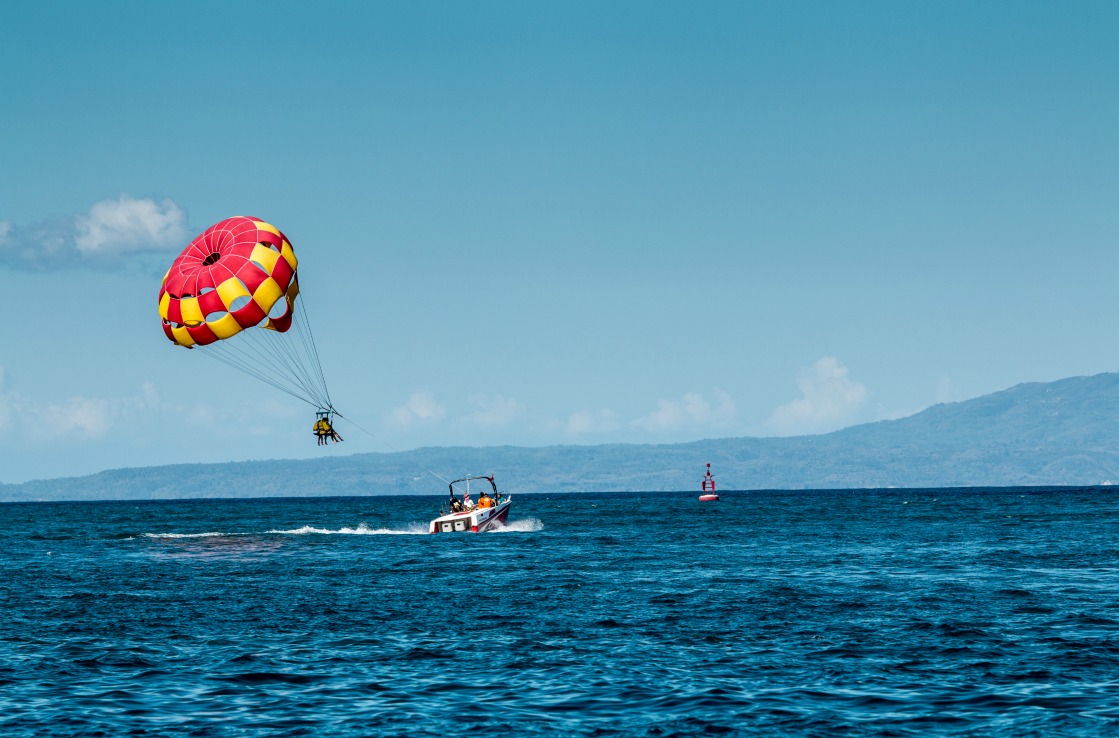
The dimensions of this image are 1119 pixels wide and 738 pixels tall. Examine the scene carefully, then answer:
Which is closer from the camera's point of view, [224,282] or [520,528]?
[224,282]

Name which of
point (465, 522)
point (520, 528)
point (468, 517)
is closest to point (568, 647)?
point (468, 517)

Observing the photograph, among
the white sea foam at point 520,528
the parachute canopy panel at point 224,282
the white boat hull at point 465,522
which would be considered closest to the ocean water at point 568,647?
the parachute canopy panel at point 224,282

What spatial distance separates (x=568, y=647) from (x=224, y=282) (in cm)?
2613

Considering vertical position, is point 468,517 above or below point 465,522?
above

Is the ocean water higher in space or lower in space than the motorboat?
lower

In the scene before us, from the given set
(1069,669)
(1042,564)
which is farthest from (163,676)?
(1042,564)

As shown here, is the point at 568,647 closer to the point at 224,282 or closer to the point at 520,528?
the point at 224,282

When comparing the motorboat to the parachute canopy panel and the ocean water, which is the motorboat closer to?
the ocean water

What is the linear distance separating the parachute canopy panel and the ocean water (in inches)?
403

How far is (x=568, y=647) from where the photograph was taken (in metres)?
32.2

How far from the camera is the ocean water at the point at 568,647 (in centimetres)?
2416

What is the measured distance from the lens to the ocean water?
2416 cm

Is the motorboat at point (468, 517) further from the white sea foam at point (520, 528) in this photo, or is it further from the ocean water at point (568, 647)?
the ocean water at point (568, 647)

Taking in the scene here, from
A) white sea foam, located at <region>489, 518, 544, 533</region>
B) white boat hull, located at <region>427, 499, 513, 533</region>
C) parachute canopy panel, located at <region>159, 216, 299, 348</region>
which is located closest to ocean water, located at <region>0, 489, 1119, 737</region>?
parachute canopy panel, located at <region>159, 216, 299, 348</region>
